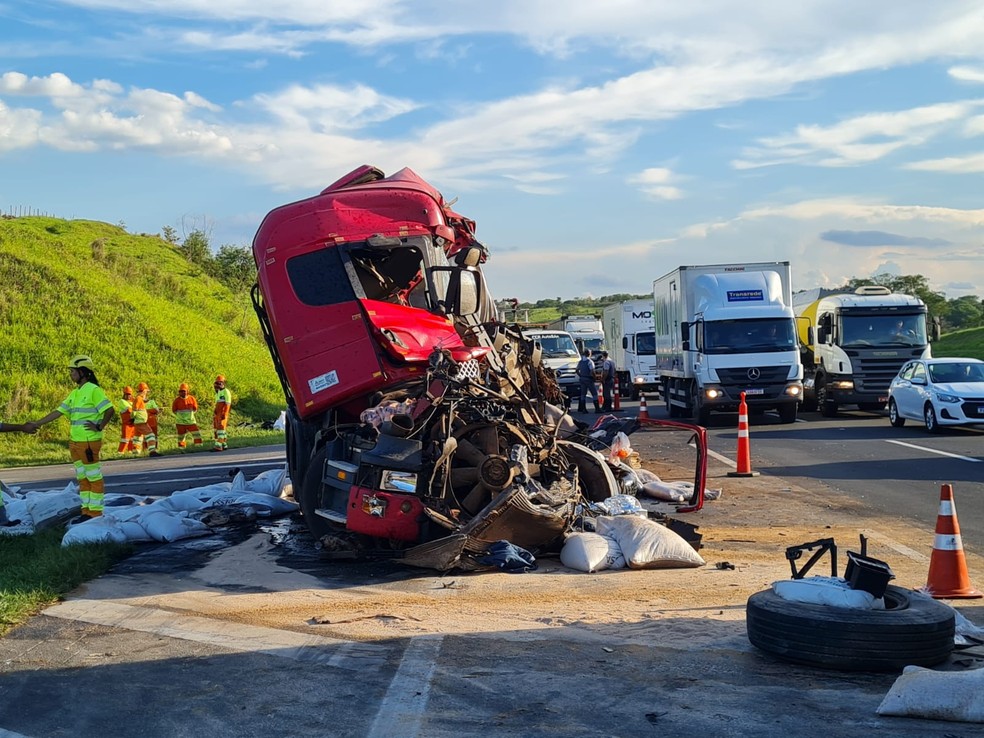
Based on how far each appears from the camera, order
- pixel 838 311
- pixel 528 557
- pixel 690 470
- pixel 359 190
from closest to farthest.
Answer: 1. pixel 528 557
2. pixel 359 190
3. pixel 690 470
4. pixel 838 311

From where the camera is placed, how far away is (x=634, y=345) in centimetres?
3991

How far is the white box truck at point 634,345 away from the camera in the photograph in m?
39.1

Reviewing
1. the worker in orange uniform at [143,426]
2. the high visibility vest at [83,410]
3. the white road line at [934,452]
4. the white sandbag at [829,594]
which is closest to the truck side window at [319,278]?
the high visibility vest at [83,410]

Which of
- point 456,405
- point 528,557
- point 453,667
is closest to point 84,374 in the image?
point 456,405

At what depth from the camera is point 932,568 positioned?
24.0 ft

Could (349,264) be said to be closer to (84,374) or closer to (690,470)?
(84,374)

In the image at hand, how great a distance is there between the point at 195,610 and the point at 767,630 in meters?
3.66

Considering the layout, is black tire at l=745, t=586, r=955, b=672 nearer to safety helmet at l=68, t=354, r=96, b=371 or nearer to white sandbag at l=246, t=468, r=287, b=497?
white sandbag at l=246, t=468, r=287, b=497

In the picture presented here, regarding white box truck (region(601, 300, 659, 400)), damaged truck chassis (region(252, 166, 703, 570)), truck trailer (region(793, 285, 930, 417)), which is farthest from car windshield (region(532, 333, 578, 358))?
damaged truck chassis (region(252, 166, 703, 570))

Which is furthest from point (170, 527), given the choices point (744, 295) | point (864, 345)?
point (864, 345)

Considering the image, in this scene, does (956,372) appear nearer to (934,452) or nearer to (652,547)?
(934,452)

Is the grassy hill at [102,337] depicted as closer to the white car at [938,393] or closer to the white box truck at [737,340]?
the white box truck at [737,340]

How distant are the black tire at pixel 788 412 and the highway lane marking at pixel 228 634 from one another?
18882 millimetres

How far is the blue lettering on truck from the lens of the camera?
24891mm
